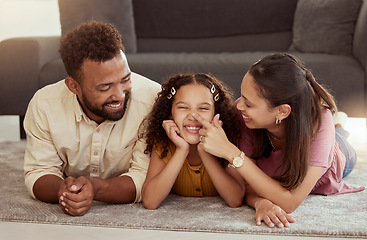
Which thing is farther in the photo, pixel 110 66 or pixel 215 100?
pixel 215 100

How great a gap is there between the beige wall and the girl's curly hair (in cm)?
336

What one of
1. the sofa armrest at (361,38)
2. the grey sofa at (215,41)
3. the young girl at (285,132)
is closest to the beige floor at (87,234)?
the young girl at (285,132)

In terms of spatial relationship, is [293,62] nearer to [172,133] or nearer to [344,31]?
[172,133]

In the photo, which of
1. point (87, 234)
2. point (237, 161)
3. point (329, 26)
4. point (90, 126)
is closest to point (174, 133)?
point (237, 161)

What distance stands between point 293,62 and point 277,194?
0.48 meters

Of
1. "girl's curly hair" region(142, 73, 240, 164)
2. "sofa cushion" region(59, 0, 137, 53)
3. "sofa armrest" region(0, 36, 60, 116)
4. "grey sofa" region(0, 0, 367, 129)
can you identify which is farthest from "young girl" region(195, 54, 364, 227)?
"sofa cushion" region(59, 0, 137, 53)

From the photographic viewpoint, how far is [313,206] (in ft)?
6.21

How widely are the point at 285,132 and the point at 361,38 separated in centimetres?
162

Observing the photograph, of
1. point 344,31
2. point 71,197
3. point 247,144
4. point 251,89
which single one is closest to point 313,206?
point 247,144

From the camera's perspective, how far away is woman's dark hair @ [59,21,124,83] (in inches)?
71.7

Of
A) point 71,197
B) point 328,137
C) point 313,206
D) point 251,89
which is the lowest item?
point 313,206

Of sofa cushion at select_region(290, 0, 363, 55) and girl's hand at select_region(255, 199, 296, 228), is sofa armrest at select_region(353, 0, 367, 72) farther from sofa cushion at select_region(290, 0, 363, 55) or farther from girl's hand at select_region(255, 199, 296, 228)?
girl's hand at select_region(255, 199, 296, 228)

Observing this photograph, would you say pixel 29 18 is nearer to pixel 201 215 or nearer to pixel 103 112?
pixel 103 112

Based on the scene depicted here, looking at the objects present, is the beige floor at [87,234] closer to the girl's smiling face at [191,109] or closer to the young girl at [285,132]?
the young girl at [285,132]
